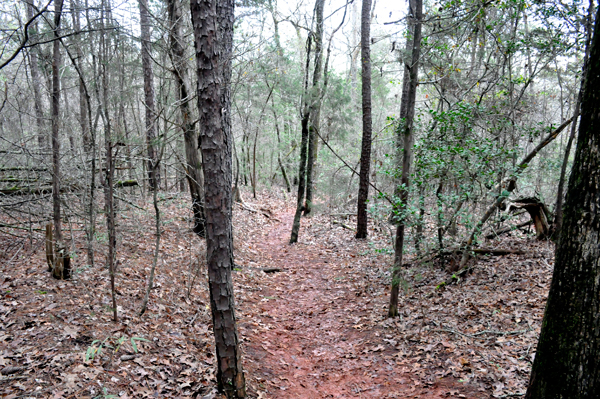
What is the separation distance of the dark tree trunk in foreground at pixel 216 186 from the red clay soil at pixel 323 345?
792mm

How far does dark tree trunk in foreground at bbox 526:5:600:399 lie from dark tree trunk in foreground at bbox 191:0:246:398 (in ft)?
9.86

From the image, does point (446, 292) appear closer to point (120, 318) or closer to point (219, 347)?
point (219, 347)

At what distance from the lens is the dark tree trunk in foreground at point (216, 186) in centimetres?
360

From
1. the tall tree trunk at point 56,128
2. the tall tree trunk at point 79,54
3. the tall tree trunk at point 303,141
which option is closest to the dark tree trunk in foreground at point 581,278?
the tall tree trunk at point 79,54

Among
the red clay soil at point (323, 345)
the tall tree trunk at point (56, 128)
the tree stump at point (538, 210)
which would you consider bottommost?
the red clay soil at point (323, 345)

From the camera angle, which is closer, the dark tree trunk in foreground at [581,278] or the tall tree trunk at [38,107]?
the dark tree trunk in foreground at [581,278]

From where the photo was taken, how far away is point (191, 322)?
226 inches

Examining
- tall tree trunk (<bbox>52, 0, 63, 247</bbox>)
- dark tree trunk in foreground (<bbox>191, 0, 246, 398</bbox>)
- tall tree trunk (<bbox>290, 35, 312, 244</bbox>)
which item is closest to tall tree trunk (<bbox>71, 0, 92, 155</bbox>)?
tall tree trunk (<bbox>52, 0, 63, 247</bbox>)

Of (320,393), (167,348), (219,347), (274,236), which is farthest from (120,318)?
(274,236)

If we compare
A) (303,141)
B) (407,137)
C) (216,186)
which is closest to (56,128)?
(216,186)

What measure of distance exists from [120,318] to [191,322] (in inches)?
44.0

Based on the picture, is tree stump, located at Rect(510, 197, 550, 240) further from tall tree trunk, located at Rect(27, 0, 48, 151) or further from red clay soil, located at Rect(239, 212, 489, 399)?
tall tree trunk, located at Rect(27, 0, 48, 151)

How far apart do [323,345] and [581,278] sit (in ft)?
14.0

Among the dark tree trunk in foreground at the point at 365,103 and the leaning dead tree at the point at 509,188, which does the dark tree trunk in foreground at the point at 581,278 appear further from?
the dark tree trunk in foreground at the point at 365,103
